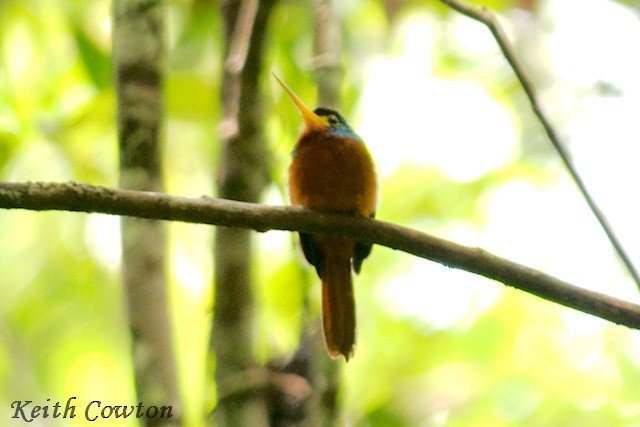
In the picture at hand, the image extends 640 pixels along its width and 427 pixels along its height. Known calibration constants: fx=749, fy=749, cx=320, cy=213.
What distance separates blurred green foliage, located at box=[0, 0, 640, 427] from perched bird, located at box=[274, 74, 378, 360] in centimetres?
22

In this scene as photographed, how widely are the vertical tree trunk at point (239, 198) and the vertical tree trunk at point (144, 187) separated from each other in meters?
0.25

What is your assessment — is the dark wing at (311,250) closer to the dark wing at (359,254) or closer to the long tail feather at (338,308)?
the long tail feather at (338,308)

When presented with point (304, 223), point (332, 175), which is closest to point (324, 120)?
point (332, 175)

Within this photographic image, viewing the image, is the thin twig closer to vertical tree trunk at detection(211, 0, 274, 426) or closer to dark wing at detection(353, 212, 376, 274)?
vertical tree trunk at detection(211, 0, 274, 426)

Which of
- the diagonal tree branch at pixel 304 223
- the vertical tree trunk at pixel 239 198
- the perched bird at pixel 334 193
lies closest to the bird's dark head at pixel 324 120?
the perched bird at pixel 334 193

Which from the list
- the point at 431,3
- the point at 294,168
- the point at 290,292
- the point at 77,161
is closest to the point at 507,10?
the point at 431,3

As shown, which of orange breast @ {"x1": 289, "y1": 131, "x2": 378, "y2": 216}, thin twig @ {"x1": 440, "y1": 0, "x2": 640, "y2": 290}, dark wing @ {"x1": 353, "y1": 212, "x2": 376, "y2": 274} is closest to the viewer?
thin twig @ {"x1": 440, "y1": 0, "x2": 640, "y2": 290}

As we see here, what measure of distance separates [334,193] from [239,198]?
14.7 inches

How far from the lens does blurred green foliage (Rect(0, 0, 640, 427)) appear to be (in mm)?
3254

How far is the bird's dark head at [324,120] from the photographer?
272cm

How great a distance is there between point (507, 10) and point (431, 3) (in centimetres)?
35

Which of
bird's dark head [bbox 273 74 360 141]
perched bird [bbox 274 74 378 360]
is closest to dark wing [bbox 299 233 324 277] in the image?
perched bird [bbox 274 74 378 360]

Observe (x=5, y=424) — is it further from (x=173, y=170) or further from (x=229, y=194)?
(x=229, y=194)

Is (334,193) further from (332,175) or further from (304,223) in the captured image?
(304,223)
